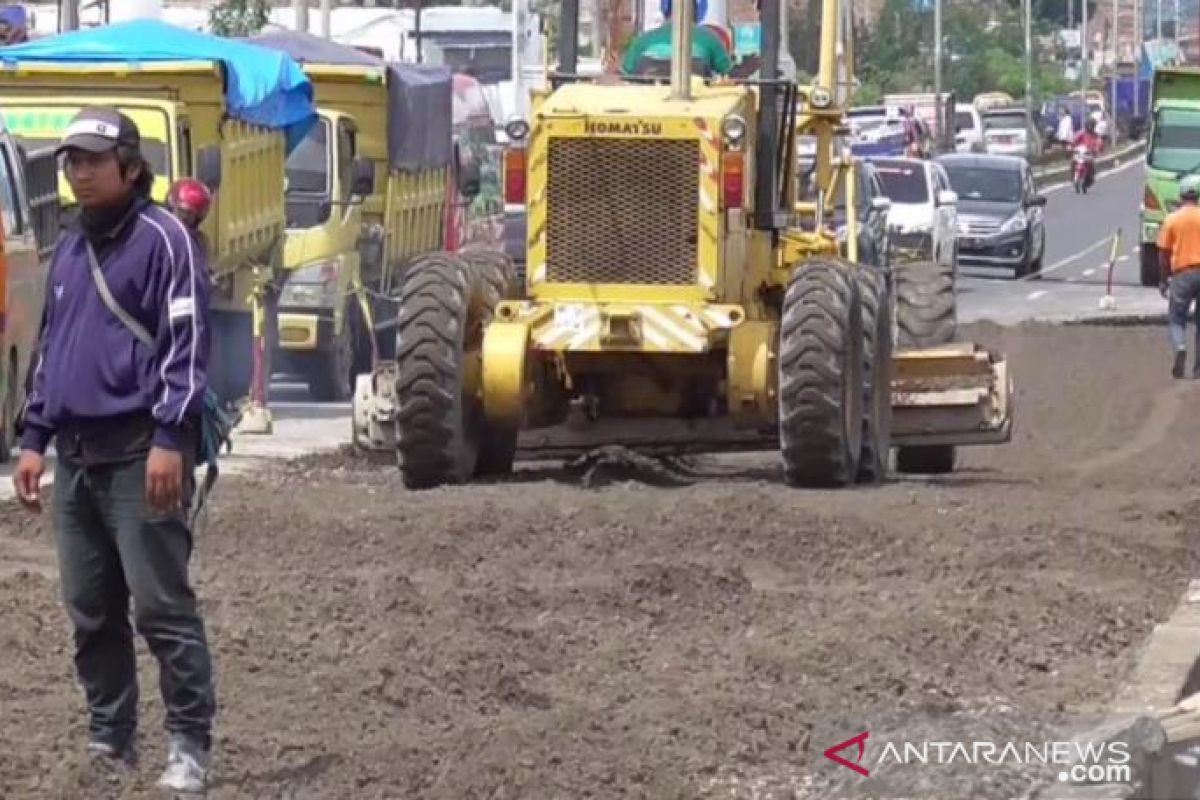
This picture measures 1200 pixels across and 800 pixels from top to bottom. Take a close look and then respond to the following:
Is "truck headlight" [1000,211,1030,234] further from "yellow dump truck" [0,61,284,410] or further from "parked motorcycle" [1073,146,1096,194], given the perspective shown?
"parked motorcycle" [1073,146,1096,194]

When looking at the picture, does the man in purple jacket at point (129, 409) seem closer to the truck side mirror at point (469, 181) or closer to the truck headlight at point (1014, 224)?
the truck side mirror at point (469, 181)

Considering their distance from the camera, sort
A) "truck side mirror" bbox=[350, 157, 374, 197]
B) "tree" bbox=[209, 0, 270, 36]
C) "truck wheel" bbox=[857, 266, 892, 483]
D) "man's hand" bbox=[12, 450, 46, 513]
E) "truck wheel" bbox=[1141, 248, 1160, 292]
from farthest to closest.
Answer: "tree" bbox=[209, 0, 270, 36]
"truck wheel" bbox=[1141, 248, 1160, 292]
"truck side mirror" bbox=[350, 157, 374, 197]
"truck wheel" bbox=[857, 266, 892, 483]
"man's hand" bbox=[12, 450, 46, 513]

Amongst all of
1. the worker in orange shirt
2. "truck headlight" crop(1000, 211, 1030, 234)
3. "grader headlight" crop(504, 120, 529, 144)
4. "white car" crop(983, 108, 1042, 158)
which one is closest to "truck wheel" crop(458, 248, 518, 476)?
"grader headlight" crop(504, 120, 529, 144)

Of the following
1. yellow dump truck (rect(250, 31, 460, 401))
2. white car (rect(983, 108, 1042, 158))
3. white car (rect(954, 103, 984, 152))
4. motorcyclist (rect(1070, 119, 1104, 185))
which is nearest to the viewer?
yellow dump truck (rect(250, 31, 460, 401))

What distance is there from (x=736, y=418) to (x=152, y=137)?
6891 mm

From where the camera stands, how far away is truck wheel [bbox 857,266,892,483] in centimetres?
1656

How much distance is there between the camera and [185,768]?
27.1ft

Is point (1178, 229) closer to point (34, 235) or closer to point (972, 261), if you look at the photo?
point (34, 235)

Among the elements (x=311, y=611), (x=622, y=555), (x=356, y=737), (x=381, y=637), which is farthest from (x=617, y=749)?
(x=622, y=555)

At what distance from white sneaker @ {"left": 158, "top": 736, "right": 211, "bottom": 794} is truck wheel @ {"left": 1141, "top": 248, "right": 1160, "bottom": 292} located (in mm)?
33683

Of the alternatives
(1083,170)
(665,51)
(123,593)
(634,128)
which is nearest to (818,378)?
(634,128)

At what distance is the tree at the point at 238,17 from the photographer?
46.2m

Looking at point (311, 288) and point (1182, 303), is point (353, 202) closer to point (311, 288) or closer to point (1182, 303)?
point (311, 288)

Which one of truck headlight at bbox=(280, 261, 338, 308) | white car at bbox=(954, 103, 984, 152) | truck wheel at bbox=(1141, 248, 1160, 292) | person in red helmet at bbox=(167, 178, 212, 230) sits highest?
person in red helmet at bbox=(167, 178, 212, 230)
